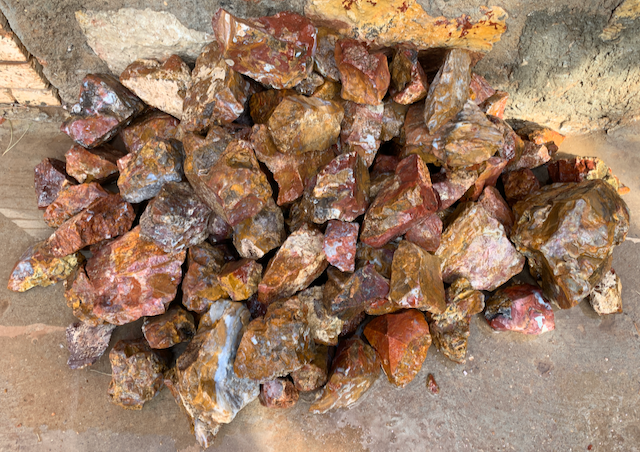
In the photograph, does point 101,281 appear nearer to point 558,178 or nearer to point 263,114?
point 263,114

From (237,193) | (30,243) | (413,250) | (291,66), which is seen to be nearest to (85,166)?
(30,243)

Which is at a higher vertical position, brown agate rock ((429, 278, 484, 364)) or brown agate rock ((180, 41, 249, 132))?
brown agate rock ((180, 41, 249, 132))

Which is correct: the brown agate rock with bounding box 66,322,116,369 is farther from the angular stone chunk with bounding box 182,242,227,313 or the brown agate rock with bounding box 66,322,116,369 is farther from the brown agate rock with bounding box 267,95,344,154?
the brown agate rock with bounding box 267,95,344,154

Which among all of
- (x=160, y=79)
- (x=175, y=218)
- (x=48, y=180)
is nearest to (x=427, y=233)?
(x=175, y=218)

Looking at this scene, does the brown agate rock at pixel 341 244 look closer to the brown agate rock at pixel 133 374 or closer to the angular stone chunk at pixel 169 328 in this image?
the angular stone chunk at pixel 169 328

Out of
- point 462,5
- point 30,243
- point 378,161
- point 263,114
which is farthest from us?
point 30,243

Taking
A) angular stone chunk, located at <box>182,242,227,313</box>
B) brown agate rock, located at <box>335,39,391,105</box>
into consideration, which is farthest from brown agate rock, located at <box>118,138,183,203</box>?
brown agate rock, located at <box>335,39,391,105</box>

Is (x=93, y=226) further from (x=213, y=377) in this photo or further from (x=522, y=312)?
(x=522, y=312)
